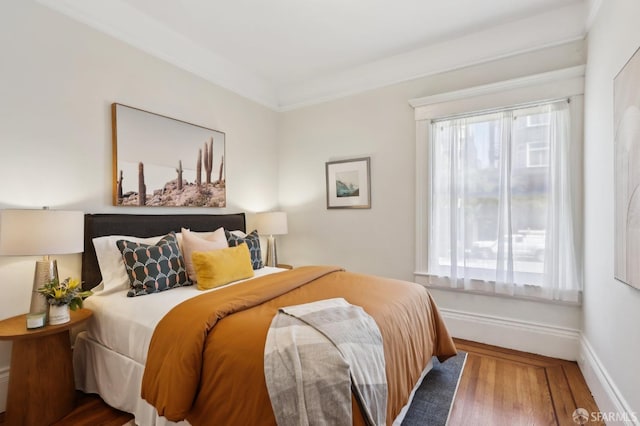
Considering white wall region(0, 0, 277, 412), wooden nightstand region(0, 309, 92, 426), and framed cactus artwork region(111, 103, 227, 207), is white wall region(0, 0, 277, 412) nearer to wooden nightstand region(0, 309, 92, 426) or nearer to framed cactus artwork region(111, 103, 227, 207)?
framed cactus artwork region(111, 103, 227, 207)

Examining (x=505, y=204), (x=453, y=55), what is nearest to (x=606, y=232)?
(x=505, y=204)

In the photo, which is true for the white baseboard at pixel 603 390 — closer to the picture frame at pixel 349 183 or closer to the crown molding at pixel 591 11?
the picture frame at pixel 349 183

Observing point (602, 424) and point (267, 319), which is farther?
point (602, 424)

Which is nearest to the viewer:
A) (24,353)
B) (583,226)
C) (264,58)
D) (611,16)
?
(24,353)

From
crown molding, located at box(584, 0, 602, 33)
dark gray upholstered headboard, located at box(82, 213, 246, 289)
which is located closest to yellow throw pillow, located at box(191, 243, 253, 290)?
dark gray upholstered headboard, located at box(82, 213, 246, 289)

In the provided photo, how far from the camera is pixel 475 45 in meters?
2.94

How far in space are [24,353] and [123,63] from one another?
2.19 metres

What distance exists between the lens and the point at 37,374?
176 centimetres

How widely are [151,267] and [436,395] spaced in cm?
213

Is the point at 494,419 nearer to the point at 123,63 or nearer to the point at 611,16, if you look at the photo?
the point at 611,16

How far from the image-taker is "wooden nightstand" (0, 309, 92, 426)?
1.72 meters

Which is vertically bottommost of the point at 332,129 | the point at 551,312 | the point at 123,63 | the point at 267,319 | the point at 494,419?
the point at 494,419

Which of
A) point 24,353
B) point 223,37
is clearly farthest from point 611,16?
point 24,353

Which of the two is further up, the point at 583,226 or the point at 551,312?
the point at 583,226
